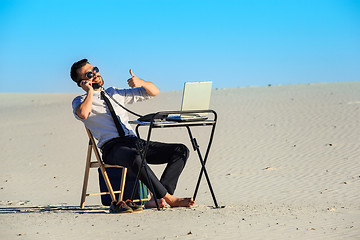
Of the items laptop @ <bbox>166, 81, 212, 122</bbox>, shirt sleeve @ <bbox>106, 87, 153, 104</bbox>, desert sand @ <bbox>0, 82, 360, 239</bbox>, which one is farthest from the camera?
shirt sleeve @ <bbox>106, 87, 153, 104</bbox>

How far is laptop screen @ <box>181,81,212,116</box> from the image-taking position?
5570 mm

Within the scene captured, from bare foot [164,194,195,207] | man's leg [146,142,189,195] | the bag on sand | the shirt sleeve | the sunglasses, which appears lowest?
bare foot [164,194,195,207]

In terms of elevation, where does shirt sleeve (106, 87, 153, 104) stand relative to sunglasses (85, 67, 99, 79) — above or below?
below

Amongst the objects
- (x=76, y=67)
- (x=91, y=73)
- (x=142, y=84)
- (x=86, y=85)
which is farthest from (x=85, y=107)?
(x=142, y=84)

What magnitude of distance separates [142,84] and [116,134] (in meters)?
0.59

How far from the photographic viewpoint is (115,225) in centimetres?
531

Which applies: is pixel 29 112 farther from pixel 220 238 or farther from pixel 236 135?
pixel 220 238

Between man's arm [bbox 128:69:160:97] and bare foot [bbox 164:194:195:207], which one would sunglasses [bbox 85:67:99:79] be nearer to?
man's arm [bbox 128:69:160:97]

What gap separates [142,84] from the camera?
620 cm

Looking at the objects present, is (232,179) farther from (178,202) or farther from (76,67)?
Answer: (76,67)

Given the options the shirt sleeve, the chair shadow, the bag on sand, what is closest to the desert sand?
the chair shadow

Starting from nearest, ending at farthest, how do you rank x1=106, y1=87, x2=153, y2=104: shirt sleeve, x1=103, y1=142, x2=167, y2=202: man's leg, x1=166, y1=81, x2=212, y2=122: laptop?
x1=166, y1=81, x2=212, y2=122: laptop
x1=103, y1=142, x2=167, y2=202: man's leg
x1=106, y1=87, x2=153, y2=104: shirt sleeve

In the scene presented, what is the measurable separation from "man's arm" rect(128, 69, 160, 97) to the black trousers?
0.54 m

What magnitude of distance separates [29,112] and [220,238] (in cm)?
2467
